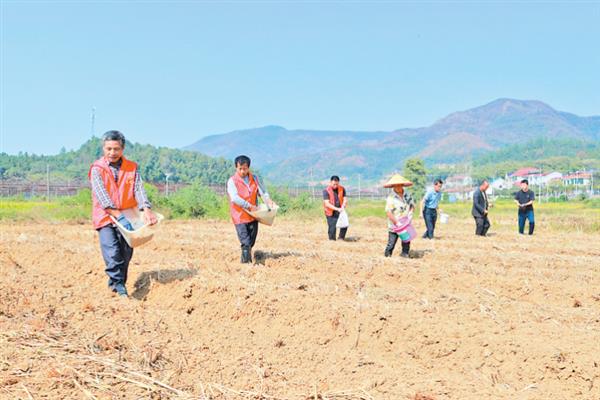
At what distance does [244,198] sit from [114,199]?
7.49 feet

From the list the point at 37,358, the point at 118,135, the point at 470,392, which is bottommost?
the point at 470,392

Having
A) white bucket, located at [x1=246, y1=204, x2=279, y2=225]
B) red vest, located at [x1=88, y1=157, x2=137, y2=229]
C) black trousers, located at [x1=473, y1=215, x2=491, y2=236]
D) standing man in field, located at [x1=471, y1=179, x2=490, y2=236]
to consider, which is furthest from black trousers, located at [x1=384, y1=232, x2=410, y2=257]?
black trousers, located at [x1=473, y1=215, x2=491, y2=236]

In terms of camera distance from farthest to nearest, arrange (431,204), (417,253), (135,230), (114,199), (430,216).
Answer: (430,216) < (431,204) < (417,253) < (114,199) < (135,230)

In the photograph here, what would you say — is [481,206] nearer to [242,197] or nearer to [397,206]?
[397,206]

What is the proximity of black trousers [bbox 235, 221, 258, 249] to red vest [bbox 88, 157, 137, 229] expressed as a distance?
6.89 feet

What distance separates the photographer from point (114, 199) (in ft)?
20.4

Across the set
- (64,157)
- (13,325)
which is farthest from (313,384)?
(64,157)

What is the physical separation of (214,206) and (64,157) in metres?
65.1

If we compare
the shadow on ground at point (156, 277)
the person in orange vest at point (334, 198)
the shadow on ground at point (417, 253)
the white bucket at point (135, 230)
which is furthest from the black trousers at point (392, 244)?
the white bucket at point (135, 230)

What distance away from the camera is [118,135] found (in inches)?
244

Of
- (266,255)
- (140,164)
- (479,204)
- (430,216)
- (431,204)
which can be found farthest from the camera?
(140,164)

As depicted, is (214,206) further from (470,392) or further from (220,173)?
(220,173)

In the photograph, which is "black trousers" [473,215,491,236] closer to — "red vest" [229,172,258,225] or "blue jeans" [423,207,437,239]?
"blue jeans" [423,207,437,239]

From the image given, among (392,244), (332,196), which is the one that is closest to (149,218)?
(392,244)
